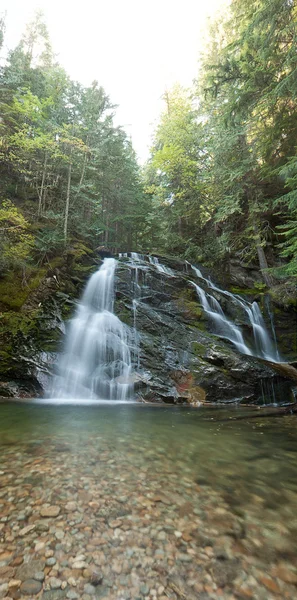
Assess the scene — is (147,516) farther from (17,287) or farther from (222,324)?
(222,324)

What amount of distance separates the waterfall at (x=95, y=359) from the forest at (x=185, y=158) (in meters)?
3.32

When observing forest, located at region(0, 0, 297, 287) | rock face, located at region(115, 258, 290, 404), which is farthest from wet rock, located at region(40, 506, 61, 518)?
forest, located at region(0, 0, 297, 287)

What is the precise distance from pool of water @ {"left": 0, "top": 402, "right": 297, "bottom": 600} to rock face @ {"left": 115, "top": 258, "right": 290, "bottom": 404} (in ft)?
14.3

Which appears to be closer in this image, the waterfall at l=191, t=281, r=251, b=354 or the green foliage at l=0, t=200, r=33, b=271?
the green foliage at l=0, t=200, r=33, b=271

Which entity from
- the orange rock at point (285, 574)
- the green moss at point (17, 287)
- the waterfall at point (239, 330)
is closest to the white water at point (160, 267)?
the waterfall at point (239, 330)

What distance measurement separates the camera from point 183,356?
975 cm

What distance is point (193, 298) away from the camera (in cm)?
1286

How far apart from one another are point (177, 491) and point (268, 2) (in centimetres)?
1069

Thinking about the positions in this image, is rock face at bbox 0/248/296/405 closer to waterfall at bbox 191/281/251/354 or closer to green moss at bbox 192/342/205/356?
green moss at bbox 192/342/205/356

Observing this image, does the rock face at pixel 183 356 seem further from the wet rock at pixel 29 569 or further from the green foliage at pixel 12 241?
the wet rock at pixel 29 569

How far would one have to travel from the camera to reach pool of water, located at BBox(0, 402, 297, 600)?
158cm

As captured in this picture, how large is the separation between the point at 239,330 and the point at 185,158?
11.3 meters

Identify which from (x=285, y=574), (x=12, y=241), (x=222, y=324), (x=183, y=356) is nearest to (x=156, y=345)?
(x=183, y=356)

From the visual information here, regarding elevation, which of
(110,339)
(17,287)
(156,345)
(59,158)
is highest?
(59,158)
